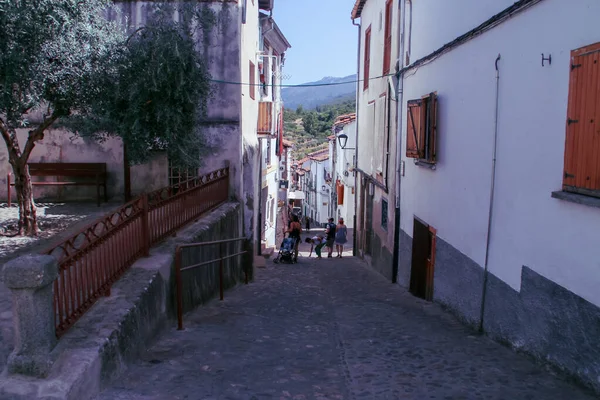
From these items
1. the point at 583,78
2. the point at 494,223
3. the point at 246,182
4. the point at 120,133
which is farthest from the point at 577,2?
the point at 246,182

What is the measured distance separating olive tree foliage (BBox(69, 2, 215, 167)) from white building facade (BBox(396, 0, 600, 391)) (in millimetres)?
4270

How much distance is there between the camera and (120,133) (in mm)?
9906

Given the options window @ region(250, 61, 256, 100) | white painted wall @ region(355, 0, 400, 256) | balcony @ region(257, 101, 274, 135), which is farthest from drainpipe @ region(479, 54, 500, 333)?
balcony @ region(257, 101, 274, 135)

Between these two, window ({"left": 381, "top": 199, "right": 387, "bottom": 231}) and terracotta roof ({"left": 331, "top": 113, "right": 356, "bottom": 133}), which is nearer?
window ({"left": 381, "top": 199, "right": 387, "bottom": 231})

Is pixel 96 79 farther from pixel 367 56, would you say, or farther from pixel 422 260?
pixel 367 56

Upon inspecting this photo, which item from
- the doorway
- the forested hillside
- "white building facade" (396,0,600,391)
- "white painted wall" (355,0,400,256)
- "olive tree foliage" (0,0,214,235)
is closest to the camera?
"white building facade" (396,0,600,391)

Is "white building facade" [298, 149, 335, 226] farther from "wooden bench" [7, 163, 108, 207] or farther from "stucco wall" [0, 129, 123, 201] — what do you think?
"wooden bench" [7, 163, 108, 207]

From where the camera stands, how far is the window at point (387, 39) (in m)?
14.1

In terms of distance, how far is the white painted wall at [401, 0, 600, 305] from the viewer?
4906mm

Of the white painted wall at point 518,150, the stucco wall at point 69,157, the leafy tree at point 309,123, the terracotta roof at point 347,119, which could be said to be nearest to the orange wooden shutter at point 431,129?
the white painted wall at point 518,150

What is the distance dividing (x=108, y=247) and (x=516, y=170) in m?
4.51

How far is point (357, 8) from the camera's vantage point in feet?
61.9

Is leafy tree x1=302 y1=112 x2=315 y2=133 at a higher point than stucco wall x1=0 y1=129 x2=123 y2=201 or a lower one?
higher

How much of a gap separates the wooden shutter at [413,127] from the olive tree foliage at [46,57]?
540cm
